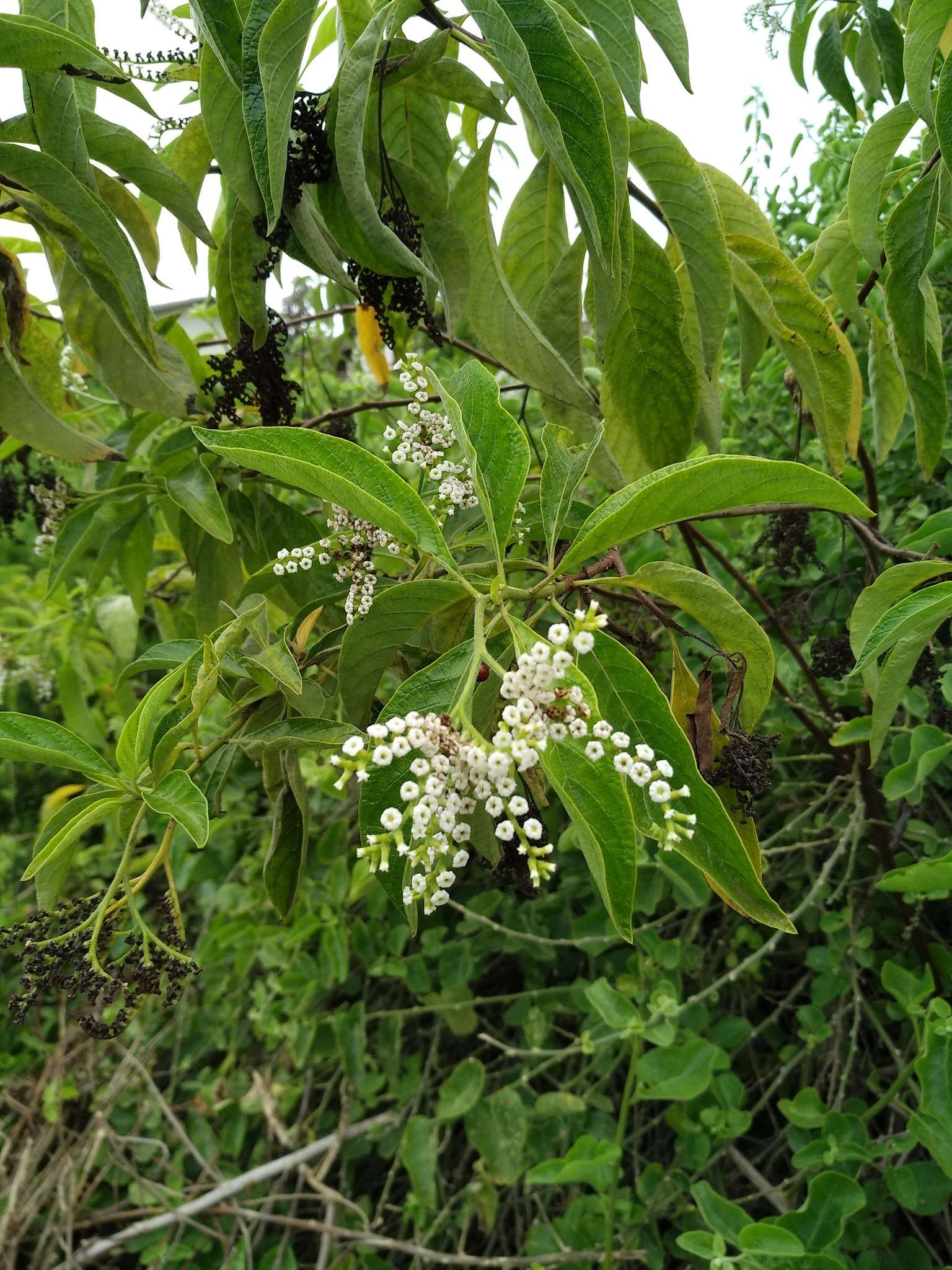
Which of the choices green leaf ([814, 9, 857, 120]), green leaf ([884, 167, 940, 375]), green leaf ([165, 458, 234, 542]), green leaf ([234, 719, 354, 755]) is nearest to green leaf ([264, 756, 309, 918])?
green leaf ([234, 719, 354, 755])

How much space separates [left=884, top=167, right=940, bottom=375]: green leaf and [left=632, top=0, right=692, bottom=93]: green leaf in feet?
0.57

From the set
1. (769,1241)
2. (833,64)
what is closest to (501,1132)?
(769,1241)

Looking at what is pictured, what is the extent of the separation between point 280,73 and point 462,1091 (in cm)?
109

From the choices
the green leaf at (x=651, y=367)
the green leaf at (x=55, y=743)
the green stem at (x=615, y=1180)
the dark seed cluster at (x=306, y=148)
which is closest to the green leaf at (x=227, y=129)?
the dark seed cluster at (x=306, y=148)

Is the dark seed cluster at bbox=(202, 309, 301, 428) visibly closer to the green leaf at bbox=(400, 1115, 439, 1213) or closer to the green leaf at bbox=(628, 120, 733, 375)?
the green leaf at bbox=(628, 120, 733, 375)

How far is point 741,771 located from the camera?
1.80 ft

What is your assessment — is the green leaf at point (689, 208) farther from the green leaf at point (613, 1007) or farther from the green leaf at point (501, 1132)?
the green leaf at point (501, 1132)

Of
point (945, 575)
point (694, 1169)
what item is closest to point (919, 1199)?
point (694, 1169)

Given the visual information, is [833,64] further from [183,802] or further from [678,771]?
[183,802]

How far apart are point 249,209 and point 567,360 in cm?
27

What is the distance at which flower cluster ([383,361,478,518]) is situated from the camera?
0.61 meters

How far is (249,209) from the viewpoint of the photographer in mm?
666

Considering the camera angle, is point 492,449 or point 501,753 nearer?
point 501,753

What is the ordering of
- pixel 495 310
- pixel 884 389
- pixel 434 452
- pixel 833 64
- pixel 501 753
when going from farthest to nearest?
pixel 833 64 < pixel 884 389 < pixel 495 310 < pixel 434 452 < pixel 501 753
